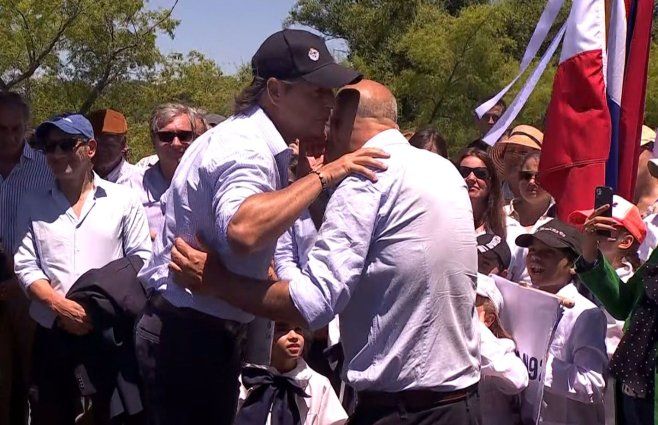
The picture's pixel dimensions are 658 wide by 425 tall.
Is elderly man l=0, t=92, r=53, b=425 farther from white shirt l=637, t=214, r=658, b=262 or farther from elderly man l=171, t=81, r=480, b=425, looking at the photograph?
white shirt l=637, t=214, r=658, b=262

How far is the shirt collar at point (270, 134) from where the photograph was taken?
308 cm

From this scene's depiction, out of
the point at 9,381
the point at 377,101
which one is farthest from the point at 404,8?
the point at 377,101

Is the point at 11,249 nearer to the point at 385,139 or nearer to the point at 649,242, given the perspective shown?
the point at 385,139

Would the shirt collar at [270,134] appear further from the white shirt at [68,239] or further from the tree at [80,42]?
the tree at [80,42]

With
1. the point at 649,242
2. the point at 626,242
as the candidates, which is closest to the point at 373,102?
the point at 626,242

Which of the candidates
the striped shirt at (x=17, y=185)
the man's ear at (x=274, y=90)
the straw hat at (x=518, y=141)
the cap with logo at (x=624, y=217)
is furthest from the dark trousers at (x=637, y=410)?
the striped shirt at (x=17, y=185)

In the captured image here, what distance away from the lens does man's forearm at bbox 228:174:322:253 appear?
9.11 feet

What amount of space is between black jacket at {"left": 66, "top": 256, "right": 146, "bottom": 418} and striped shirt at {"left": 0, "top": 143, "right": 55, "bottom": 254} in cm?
72

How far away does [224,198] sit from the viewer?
289 centimetres

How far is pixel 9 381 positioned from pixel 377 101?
3494 millimetres

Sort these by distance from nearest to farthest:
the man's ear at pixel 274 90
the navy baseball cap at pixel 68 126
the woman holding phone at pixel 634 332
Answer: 1. the man's ear at pixel 274 90
2. the woman holding phone at pixel 634 332
3. the navy baseball cap at pixel 68 126

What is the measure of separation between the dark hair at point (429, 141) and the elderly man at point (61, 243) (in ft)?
5.88

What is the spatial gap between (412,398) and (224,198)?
82 centimetres

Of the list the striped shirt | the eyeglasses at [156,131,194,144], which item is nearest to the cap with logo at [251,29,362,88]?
the striped shirt
